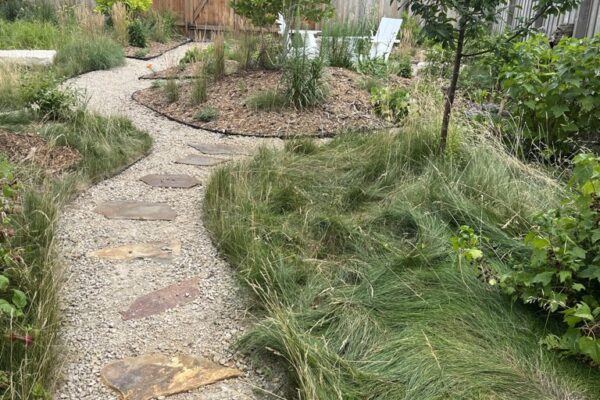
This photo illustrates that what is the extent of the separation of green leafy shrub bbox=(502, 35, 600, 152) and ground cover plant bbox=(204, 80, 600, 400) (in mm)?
453

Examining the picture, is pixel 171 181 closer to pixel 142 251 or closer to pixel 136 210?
pixel 136 210

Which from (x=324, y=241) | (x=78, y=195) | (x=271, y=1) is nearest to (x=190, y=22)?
(x=271, y=1)

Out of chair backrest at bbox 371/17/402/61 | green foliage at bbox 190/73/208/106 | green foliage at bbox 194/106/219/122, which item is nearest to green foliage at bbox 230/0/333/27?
green foliage at bbox 190/73/208/106

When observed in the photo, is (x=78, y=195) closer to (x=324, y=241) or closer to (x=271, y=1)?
(x=324, y=241)

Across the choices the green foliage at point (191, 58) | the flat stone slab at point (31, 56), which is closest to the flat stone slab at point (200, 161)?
the green foliage at point (191, 58)

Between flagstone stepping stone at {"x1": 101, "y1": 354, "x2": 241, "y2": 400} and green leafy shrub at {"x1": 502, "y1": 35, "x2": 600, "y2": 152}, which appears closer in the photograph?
flagstone stepping stone at {"x1": 101, "y1": 354, "x2": 241, "y2": 400}

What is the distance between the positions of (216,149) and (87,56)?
4091mm

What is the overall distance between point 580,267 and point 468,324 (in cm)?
48

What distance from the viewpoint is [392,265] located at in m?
2.54

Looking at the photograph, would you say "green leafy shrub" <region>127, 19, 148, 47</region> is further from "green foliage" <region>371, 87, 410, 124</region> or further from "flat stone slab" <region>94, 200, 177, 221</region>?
"flat stone slab" <region>94, 200, 177, 221</region>

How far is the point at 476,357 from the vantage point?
1962 millimetres

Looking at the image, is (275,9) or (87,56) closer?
(275,9)

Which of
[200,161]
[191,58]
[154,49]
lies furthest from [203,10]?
[200,161]

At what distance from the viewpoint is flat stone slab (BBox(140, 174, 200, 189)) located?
385cm
